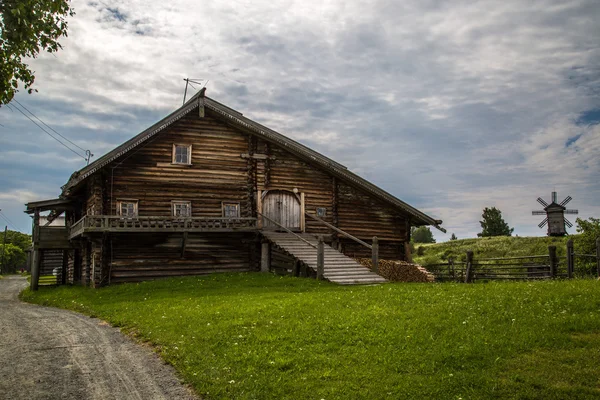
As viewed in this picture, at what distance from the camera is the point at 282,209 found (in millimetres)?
30781

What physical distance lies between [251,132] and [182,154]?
4.46 m

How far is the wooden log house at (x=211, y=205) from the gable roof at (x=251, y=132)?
6 cm

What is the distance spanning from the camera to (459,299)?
14.2 meters

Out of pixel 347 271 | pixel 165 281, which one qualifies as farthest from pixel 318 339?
pixel 165 281

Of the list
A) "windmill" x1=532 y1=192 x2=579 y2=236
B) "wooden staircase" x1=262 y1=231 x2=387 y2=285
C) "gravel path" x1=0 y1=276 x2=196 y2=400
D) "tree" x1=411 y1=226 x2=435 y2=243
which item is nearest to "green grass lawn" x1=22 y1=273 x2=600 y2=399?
"gravel path" x1=0 y1=276 x2=196 y2=400

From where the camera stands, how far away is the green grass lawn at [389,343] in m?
8.27

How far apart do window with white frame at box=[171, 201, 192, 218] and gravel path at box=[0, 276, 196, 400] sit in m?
13.3

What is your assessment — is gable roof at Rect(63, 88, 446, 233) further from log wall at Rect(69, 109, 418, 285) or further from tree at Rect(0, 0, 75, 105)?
tree at Rect(0, 0, 75, 105)

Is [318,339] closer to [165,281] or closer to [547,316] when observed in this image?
[547,316]

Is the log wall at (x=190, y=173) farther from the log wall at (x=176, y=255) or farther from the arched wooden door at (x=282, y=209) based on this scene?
the log wall at (x=176, y=255)

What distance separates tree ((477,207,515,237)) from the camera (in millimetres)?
76250

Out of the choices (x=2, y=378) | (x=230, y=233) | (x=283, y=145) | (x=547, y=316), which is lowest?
(x=2, y=378)

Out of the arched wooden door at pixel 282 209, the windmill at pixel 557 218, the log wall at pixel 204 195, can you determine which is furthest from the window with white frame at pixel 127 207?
the windmill at pixel 557 218

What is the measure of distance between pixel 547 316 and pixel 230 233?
2005 cm
